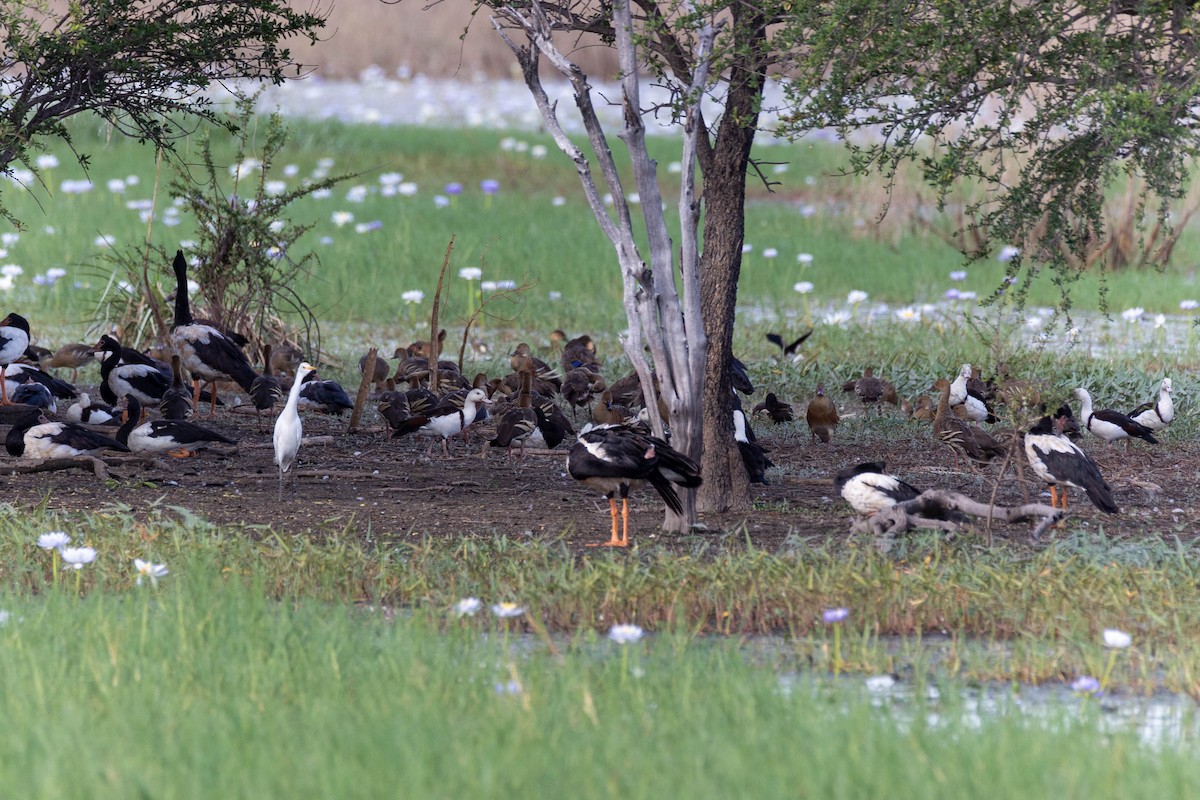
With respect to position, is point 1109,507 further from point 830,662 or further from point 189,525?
point 189,525

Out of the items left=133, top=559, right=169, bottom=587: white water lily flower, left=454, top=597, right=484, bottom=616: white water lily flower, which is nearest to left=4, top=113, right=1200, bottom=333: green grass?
left=133, top=559, right=169, bottom=587: white water lily flower

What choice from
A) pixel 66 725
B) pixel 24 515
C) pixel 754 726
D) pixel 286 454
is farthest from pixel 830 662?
pixel 24 515

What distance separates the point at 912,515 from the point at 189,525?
126 inches

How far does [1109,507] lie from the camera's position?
7434mm

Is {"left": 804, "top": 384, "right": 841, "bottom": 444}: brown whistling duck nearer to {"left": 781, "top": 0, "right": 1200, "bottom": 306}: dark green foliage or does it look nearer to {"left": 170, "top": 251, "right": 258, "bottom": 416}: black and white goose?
{"left": 781, "top": 0, "right": 1200, "bottom": 306}: dark green foliage

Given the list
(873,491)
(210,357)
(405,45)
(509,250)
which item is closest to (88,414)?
(210,357)

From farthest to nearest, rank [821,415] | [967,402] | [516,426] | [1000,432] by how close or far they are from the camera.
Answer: [967,402], [1000,432], [821,415], [516,426]

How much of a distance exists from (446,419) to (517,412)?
0.44 metres

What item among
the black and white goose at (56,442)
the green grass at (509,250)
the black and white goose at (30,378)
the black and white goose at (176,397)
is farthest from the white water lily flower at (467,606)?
the green grass at (509,250)

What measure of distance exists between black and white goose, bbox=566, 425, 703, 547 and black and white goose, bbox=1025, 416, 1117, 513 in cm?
183

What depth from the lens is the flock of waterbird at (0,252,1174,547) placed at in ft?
23.5

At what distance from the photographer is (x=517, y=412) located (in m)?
9.10

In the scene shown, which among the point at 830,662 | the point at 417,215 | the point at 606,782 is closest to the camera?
the point at 606,782

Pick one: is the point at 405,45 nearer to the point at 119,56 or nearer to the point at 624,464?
the point at 119,56
